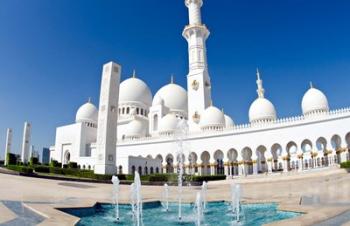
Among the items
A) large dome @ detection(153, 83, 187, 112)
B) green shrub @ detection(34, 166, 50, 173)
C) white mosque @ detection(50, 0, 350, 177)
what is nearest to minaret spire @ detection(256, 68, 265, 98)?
white mosque @ detection(50, 0, 350, 177)

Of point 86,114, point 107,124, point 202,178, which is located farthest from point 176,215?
point 86,114

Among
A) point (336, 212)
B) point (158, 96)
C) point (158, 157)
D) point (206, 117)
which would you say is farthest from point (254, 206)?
point (158, 96)

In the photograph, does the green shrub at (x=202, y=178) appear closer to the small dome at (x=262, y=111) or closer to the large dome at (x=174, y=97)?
the small dome at (x=262, y=111)

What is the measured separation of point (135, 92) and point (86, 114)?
9768 millimetres

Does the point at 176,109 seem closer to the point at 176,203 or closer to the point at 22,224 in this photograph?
the point at 176,203

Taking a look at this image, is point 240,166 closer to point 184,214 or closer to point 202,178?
point 202,178

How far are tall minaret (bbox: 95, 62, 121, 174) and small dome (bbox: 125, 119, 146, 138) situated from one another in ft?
57.0

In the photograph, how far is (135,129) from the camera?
150 ft

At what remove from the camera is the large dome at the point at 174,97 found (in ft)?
165

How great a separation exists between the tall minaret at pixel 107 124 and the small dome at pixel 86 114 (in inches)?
1014

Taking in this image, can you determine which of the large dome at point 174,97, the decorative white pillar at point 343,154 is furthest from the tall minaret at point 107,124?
the decorative white pillar at point 343,154

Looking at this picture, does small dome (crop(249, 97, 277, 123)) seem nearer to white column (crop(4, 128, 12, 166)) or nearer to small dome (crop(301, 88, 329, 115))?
small dome (crop(301, 88, 329, 115))

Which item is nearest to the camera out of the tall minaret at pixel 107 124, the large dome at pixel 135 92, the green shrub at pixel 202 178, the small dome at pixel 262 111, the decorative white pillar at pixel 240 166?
the tall minaret at pixel 107 124

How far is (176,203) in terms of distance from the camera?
12.2m
